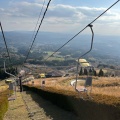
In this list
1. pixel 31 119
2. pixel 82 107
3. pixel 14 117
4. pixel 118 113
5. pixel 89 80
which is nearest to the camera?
pixel 118 113

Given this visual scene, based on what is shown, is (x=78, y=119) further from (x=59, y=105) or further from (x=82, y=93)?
(x=59, y=105)

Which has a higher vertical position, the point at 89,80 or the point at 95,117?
the point at 89,80

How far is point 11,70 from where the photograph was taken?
392ft

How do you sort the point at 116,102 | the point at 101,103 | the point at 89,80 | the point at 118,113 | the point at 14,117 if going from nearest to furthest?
1. the point at 118,113
2. the point at 116,102
3. the point at 101,103
4. the point at 89,80
5. the point at 14,117

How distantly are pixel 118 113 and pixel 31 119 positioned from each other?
6.56 meters

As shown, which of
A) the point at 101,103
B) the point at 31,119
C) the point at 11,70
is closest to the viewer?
the point at 101,103

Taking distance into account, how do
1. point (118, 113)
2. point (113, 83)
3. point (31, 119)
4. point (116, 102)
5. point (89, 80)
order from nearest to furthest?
point (118, 113), point (116, 102), point (89, 80), point (31, 119), point (113, 83)

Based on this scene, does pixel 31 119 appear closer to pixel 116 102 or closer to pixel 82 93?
pixel 82 93

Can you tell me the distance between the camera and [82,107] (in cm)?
1289

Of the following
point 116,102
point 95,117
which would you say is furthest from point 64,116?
point 116,102

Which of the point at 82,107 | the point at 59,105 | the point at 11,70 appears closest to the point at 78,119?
the point at 82,107

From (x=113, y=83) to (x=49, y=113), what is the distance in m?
23.1

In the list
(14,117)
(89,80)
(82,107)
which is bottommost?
(14,117)

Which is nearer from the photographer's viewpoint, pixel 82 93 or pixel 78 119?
pixel 78 119
